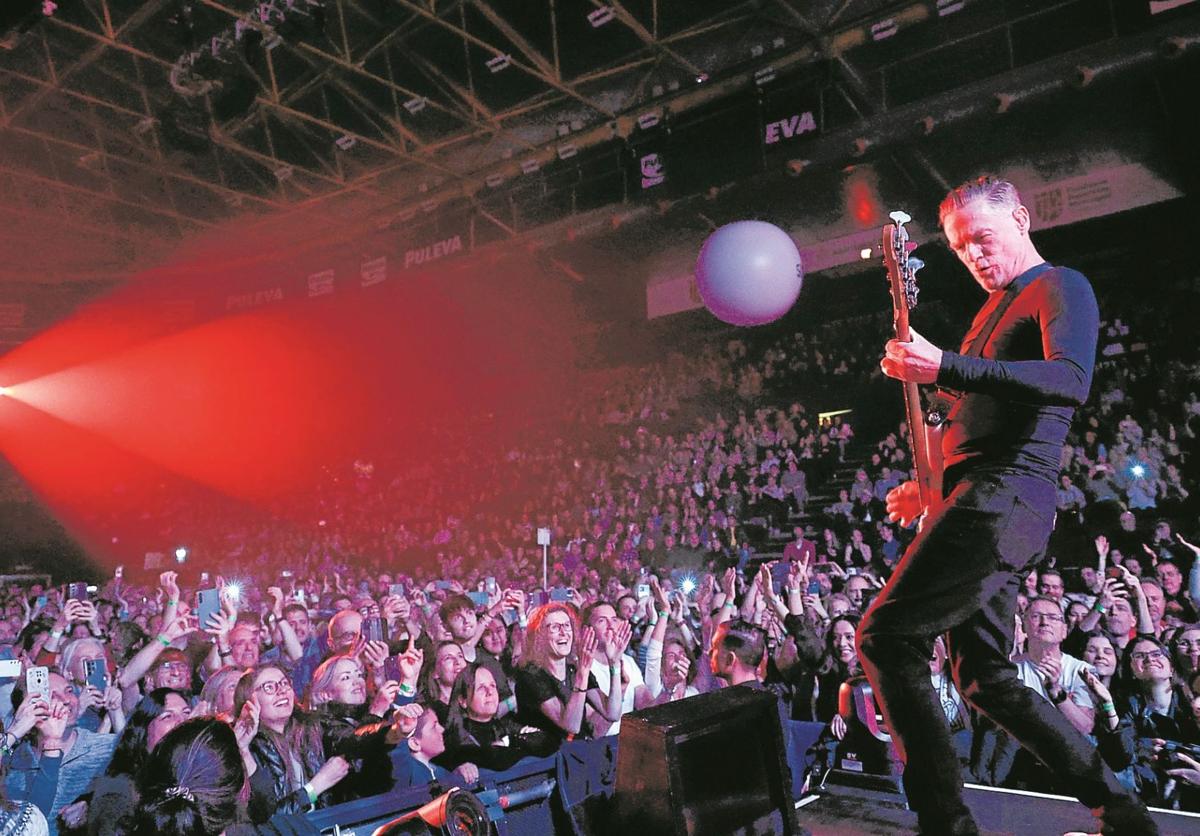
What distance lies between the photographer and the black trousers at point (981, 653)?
5.50 feet

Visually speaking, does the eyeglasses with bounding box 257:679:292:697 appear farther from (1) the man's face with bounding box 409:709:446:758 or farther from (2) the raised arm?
(2) the raised arm

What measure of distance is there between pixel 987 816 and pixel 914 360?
1.67m

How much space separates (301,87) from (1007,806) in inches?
406

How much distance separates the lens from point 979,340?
6.52 ft

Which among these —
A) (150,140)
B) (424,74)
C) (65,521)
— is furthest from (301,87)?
(65,521)

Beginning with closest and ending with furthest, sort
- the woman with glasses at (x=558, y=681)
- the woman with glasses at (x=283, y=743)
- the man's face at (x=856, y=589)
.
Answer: the woman with glasses at (x=283, y=743) < the woman with glasses at (x=558, y=681) < the man's face at (x=856, y=589)

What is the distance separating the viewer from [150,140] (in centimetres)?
1125

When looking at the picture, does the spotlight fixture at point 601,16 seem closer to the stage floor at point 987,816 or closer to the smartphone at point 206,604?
the smartphone at point 206,604

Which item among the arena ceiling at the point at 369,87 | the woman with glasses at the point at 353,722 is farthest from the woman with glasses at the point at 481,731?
the arena ceiling at the point at 369,87

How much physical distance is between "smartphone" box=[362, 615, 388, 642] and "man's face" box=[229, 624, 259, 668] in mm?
2373

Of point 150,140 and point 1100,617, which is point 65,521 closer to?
point 150,140

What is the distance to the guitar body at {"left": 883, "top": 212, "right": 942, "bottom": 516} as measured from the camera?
1.99 meters

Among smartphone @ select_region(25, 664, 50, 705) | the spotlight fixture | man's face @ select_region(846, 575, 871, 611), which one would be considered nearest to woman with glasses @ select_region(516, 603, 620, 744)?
smartphone @ select_region(25, 664, 50, 705)

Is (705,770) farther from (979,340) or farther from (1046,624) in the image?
(1046,624)
